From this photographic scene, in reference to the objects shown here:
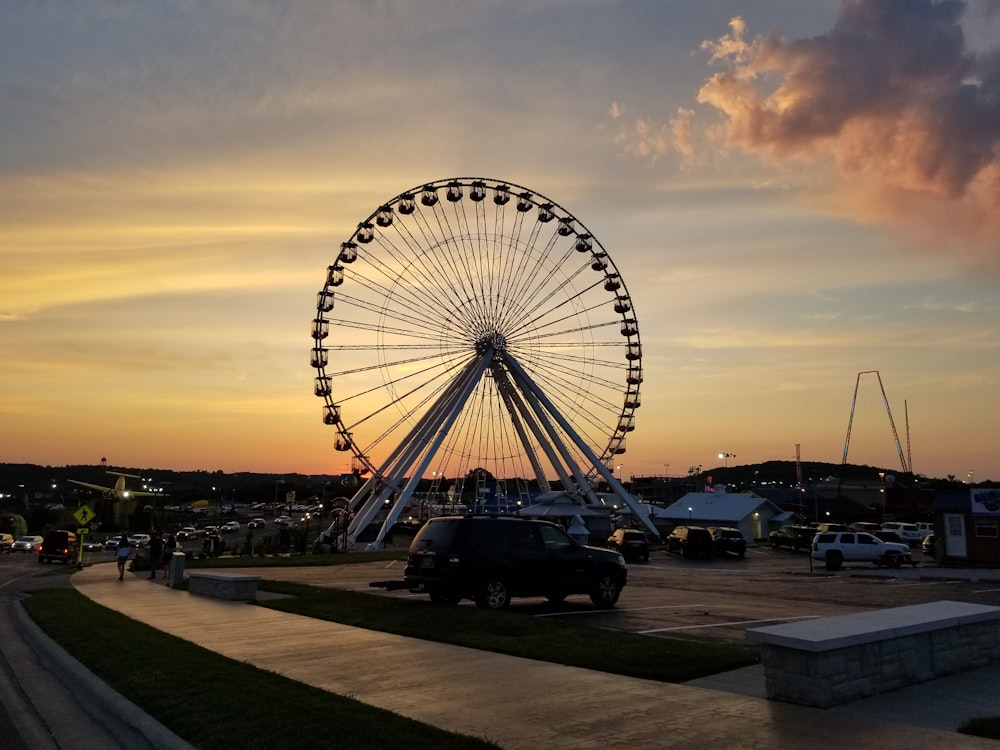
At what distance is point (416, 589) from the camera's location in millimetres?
16750

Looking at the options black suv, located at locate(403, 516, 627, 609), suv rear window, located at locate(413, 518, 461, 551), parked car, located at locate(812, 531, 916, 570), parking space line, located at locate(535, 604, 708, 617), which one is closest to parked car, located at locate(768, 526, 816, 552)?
parked car, located at locate(812, 531, 916, 570)

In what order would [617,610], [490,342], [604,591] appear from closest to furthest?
[617,610] < [604,591] < [490,342]

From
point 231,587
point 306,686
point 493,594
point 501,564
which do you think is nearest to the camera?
point 306,686

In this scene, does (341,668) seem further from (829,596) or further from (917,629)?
(829,596)

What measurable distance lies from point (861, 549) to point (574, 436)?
62.9 feet

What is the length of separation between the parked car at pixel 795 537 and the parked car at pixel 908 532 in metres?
11.1

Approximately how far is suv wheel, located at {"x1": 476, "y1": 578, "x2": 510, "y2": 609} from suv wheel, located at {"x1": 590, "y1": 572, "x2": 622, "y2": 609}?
2072 millimetres

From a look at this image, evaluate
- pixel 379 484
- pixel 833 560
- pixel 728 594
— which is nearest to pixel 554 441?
pixel 379 484

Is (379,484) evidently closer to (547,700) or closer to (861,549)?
(861,549)

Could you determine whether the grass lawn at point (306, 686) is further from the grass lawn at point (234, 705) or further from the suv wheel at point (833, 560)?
the suv wheel at point (833, 560)

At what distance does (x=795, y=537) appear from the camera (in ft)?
174

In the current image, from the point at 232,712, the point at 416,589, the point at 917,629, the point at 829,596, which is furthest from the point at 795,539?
the point at 232,712

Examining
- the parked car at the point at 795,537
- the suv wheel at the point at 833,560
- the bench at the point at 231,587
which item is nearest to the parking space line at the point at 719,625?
the bench at the point at 231,587

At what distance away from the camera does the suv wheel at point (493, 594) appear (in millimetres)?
16078
